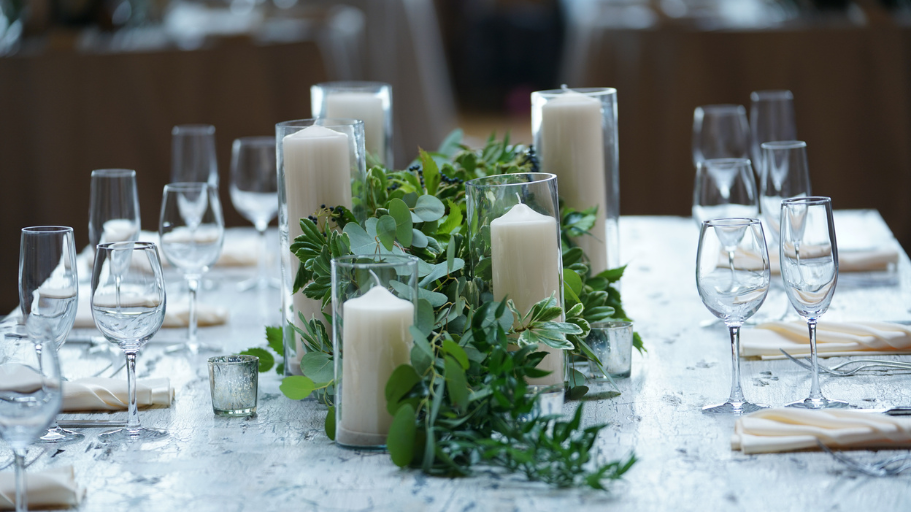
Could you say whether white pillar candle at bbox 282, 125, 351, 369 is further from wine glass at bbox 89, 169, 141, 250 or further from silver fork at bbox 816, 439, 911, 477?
silver fork at bbox 816, 439, 911, 477

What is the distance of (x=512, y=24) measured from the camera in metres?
8.23

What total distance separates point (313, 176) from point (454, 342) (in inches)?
11.4

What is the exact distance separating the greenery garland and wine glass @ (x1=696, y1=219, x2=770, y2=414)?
5.2 inches

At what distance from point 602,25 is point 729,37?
72cm

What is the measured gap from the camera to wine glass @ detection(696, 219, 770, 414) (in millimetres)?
894

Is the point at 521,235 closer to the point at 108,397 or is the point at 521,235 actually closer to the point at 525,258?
the point at 525,258

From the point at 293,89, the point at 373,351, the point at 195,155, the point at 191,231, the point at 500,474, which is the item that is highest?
the point at 293,89

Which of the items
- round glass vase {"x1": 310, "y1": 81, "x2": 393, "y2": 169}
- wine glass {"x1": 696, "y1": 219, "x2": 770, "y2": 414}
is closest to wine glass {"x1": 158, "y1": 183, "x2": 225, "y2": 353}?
round glass vase {"x1": 310, "y1": 81, "x2": 393, "y2": 169}

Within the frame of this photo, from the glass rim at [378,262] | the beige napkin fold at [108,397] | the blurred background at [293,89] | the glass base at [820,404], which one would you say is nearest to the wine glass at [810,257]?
the glass base at [820,404]

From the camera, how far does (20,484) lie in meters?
0.71

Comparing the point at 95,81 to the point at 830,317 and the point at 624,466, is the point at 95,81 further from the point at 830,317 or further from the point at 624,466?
the point at 624,466

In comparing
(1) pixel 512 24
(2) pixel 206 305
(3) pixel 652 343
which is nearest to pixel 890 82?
(3) pixel 652 343

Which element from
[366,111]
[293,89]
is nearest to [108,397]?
[366,111]

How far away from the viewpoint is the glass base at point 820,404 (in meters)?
0.91
